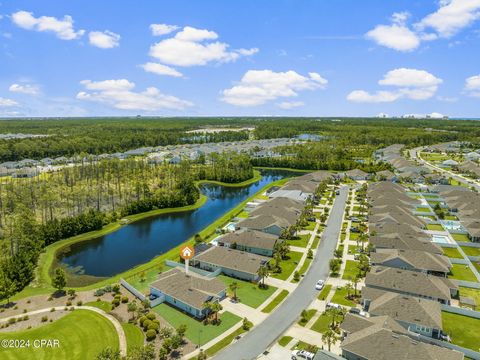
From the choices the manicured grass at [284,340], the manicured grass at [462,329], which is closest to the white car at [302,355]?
the manicured grass at [284,340]

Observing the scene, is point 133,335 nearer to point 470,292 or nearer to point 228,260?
point 228,260

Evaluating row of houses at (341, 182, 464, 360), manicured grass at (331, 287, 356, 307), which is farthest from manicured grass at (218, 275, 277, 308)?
row of houses at (341, 182, 464, 360)

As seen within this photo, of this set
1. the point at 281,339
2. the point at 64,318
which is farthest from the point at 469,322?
the point at 64,318

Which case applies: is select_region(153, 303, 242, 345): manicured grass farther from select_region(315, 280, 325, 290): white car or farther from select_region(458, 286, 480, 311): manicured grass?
select_region(458, 286, 480, 311): manicured grass

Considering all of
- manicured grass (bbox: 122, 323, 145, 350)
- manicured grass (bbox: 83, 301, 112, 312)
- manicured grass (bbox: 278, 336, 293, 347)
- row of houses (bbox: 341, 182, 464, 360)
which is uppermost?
row of houses (bbox: 341, 182, 464, 360)

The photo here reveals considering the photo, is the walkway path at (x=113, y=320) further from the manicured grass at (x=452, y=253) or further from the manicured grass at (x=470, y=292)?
the manicured grass at (x=452, y=253)

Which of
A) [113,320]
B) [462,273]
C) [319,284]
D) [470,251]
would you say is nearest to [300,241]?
[319,284]
